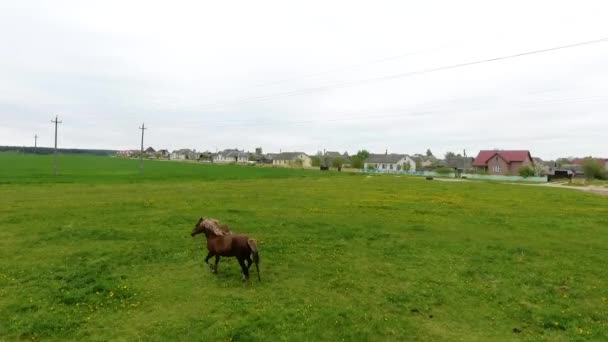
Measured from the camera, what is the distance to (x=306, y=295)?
36.6 ft

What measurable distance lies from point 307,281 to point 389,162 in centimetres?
14291

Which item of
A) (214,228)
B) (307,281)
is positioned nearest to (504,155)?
(307,281)

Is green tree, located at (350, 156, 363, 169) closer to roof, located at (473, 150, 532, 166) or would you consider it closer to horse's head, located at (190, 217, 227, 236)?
roof, located at (473, 150, 532, 166)

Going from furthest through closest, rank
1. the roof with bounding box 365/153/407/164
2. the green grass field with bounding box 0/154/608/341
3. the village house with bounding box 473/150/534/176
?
the roof with bounding box 365/153/407/164 < the village house with bounding box 473/150/534/176 < the green grass field with bounding box 0/154/608/341

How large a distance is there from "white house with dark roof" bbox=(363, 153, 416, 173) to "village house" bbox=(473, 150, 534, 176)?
29331 millimetres

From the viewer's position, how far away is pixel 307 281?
40.2 feet

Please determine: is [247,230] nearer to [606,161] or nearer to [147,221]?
[147,221]

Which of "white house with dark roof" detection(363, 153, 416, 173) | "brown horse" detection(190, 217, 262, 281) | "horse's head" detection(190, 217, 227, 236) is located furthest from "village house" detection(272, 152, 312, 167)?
"brown horse" detection(190, 217, 262, 281)

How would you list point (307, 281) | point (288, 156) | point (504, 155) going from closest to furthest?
1. point (307, 281)
2. point (504, 155)
3. point (288, 156)

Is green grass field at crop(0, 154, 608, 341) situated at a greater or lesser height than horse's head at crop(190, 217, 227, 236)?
lesser

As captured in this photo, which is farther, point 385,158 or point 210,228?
point 385,158

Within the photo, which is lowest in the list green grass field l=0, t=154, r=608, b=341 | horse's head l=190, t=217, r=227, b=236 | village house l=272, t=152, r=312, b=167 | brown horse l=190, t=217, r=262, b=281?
green grass field l=0, t=154, r=608, b=341

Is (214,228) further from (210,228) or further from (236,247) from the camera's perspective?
(236,247)

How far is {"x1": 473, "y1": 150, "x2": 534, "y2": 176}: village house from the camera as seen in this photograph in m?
112
